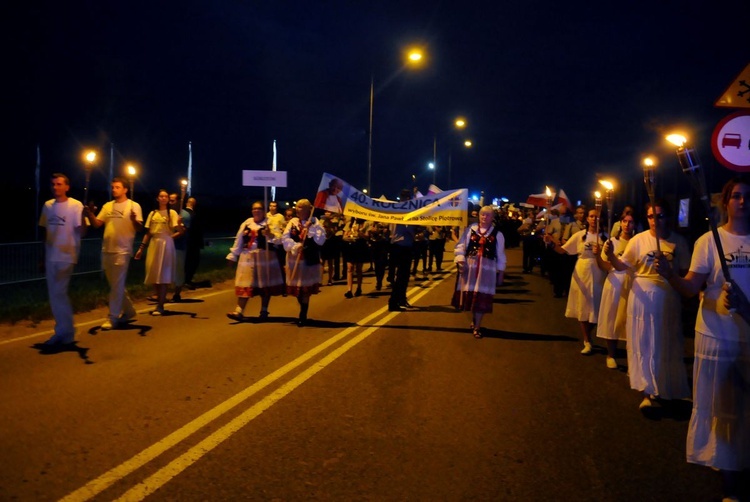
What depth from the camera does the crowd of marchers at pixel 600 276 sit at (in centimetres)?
423

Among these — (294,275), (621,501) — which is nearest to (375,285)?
(294,275)

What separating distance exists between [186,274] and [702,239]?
13.7 m

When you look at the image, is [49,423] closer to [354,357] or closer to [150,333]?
[354,357]

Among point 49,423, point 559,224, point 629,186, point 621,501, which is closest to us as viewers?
point 621,501

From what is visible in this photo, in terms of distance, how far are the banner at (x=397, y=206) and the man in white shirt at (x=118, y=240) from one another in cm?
331

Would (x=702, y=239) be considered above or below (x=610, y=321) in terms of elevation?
above

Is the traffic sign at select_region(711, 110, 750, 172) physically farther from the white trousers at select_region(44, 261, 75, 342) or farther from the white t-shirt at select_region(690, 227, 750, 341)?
the white trousers at select_region(44, 261, 75, 342)

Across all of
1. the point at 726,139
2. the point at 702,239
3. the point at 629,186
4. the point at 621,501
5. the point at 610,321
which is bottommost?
the point at 621,501

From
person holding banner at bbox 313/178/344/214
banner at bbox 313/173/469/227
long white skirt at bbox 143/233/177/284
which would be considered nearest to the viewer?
long white skirt at bbox 143/233/177/284

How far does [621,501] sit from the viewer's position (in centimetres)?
425

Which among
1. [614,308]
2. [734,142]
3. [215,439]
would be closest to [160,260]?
[215,439]

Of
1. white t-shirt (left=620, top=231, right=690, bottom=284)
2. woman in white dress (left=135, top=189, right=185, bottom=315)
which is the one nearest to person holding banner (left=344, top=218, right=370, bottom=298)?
woman in white dress (left=135, top=189, right=185, bottom=315)

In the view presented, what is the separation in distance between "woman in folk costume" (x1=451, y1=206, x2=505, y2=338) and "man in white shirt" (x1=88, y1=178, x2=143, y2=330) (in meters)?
4.75

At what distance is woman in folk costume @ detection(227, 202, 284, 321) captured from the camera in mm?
10883
